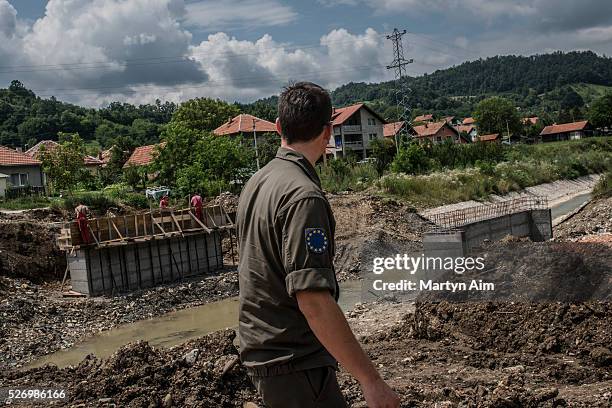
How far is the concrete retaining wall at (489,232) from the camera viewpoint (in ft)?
48.8

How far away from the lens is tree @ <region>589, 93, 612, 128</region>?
101938 millimetres

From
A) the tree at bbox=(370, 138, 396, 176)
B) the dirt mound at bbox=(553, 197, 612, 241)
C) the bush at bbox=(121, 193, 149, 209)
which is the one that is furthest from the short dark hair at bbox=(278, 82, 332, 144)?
the tree at bbox=(370, 138, 396, 176)

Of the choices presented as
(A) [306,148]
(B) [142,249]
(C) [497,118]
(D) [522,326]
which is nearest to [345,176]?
(B) [142,249]

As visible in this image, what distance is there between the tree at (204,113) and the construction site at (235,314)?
44.5 m

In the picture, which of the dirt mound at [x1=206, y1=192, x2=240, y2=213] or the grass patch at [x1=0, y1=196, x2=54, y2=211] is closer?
the grass patch at [x1=0, y1=196, x2=54, y2=211]

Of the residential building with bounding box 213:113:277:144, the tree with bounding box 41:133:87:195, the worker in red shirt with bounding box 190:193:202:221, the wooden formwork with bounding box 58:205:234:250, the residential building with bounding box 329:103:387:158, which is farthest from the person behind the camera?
the residential building with bounding box 329:103:387:158

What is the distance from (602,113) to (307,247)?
364 ft

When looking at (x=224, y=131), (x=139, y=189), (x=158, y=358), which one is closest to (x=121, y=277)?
(x=158, y=358)

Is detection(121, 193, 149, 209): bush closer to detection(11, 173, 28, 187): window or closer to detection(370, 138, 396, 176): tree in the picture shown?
detection(11, 173, 28, 187): window

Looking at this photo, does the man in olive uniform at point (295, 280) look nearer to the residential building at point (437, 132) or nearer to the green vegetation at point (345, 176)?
the green vegetation at point (345, 176)

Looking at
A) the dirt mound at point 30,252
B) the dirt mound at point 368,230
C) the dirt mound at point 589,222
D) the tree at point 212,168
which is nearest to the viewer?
the dirt mound at point 589,222

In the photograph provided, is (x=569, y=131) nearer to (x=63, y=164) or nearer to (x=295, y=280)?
(x=63, y=164)

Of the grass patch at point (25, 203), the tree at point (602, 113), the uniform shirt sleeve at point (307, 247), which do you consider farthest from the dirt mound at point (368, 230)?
the tree at point (602, 113)

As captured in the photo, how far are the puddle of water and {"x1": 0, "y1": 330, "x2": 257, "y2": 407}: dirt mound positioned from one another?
30.4 m
